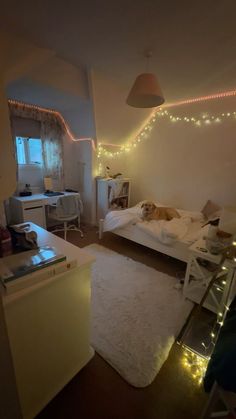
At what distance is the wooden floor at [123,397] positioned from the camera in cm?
110

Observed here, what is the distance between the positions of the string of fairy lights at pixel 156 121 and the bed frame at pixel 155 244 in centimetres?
160

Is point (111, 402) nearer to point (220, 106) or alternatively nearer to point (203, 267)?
point (203, 267)

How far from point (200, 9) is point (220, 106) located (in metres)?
1.96

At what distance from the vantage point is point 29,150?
3482 mm

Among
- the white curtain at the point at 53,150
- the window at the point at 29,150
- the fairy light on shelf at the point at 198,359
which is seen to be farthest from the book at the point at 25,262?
the white curtain at the point at 53,150

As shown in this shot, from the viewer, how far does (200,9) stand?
1.34 m

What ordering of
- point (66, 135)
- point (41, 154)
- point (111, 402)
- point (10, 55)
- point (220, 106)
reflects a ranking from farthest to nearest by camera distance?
point (66, 135)
point (41, 154)
point (220, 106)
point (10, 55)
point (111, 402)

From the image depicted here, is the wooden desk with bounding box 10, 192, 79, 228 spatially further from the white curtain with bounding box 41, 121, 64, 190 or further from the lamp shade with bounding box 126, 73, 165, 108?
the lamp shade with bounding box 126, 73, 165, 108

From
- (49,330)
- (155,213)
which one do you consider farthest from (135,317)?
(155,213)

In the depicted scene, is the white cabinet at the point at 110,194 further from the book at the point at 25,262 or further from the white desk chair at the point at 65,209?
the book at the point at 25,262

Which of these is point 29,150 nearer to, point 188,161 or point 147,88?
point 147,88

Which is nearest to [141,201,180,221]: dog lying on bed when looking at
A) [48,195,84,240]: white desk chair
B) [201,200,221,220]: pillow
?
[201,200,221,220]: pillow

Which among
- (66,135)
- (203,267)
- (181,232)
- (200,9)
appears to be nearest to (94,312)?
(203,267)

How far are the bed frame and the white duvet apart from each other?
7 cm
